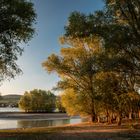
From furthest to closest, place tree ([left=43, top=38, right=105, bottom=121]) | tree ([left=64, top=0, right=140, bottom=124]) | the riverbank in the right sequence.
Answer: tree ([left=43, top=38, right=105, bottom=121])
tree ([left=64, top=0, right=140, bottom=124])
the riverbank

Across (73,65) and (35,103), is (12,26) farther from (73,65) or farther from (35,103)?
(35,103)

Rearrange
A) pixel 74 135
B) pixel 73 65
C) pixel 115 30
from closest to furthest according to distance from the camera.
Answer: pixel 74 135
pixel 115 30
pixel 73 65

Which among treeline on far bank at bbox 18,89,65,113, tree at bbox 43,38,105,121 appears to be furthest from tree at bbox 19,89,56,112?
tree at bbox 43,38,105,121

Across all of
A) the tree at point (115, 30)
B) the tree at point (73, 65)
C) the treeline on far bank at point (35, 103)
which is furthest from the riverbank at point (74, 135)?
the treeline on far bank at point (35, 103)

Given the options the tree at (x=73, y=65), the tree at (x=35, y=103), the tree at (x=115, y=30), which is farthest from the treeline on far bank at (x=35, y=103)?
the tree at (x=115, y=30)

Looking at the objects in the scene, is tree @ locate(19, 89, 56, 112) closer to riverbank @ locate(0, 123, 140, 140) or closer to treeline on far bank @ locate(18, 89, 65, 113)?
treeline on far bank @ locate(18, 89, 65, 113)

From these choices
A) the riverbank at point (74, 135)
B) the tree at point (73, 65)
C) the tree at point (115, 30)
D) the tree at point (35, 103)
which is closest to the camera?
the riverbank at point (74, 135)

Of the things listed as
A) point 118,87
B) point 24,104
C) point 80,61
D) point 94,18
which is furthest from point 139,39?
point 24,104

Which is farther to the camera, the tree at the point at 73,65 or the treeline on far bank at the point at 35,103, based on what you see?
the treeline on far bank at the point at 35,103

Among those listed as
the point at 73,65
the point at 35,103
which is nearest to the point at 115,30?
the point at 73,65

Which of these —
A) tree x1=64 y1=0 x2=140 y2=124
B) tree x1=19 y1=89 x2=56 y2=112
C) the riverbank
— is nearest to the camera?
the riverbank

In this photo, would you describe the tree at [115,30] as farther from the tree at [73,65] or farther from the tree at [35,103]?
the tree at [35,103]

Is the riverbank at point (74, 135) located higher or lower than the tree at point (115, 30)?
lower

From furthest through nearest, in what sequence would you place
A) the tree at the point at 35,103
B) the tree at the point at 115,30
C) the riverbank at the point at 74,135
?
the tree at the point at 35,103 → the tree at the point at 115,30 → the riverbank at the point at 74,135
